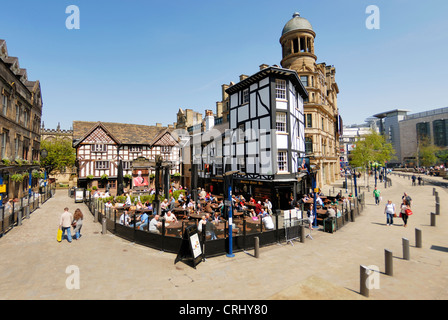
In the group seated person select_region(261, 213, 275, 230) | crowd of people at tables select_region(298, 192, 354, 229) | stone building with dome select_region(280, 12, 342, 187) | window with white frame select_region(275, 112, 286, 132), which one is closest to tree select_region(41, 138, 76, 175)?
window with white frame select_region(275, 112, 286, 132)

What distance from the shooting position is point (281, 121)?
19.0 meters

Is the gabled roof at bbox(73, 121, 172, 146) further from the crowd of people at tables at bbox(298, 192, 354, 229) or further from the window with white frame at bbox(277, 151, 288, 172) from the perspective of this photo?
the crowd of people at tables at bbox(298, 192, 354, 229)

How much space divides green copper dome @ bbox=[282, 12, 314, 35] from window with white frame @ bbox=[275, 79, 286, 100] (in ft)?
49.7

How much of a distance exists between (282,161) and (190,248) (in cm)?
1307

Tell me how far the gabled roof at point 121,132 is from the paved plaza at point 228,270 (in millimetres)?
23123

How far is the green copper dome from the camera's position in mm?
28828

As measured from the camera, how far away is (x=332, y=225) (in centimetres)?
1177

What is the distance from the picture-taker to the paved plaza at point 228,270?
595 centimetres

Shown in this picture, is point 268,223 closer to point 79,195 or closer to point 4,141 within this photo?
point 79,195

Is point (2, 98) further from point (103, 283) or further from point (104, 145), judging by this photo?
point (103, 283)

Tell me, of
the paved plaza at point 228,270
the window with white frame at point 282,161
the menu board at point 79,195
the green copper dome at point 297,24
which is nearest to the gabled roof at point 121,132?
the menu board at point 79,195

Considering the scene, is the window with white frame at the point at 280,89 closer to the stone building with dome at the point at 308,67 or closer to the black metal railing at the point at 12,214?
the stone building with dome at the point at 308,67
